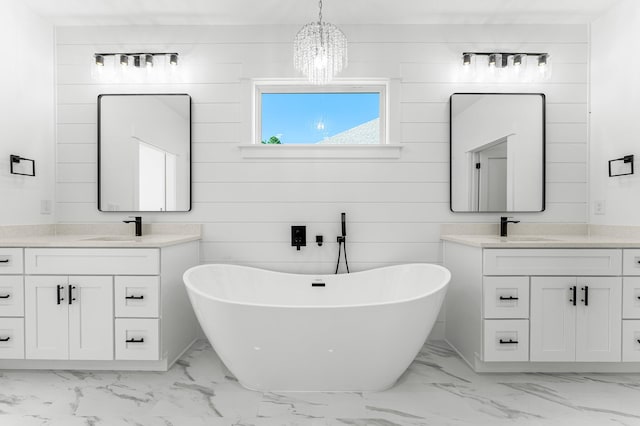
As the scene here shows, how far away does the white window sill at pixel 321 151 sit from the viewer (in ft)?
8.89

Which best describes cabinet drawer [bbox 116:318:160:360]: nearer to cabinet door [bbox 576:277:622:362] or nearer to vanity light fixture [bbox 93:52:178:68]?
vanity light fixture [bbox 93:52:178:68]

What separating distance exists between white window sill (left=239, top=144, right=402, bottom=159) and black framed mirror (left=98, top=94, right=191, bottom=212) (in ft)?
1.65

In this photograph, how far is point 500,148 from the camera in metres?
2.68

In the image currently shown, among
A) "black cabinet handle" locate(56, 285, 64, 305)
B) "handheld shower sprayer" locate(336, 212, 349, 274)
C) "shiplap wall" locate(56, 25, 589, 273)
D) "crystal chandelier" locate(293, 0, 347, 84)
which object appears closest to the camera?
"black cabinet handle" locate(56, 285, 64, 305)

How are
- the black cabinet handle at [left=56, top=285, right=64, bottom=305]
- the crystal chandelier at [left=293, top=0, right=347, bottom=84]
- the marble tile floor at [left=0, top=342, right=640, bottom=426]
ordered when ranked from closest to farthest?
the marble tile floor at [left=0, top=342, right=640, bottom=426] < the black cabinet handle at [left=56, top=285, right=64, bottom=305] < the crystal chandelier at [left=293, top=0, right=347, bottom=84]

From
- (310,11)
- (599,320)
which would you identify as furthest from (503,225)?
(310,11)

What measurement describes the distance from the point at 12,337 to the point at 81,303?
45cm

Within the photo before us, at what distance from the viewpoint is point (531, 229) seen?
2.70 metres

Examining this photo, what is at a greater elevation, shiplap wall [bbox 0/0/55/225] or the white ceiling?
the white ceiling

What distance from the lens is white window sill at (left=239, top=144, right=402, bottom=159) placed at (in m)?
2.71

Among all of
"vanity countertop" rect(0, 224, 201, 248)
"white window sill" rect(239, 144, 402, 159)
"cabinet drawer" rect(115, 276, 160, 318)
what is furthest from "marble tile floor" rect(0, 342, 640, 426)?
"white window sill" rect(239, 144, 402, 159)

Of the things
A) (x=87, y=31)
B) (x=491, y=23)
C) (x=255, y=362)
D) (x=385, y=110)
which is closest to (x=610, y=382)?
(x=255, y=362)

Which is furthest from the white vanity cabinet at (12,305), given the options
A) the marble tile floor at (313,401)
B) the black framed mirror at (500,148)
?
the black framed mirror at (500,148)

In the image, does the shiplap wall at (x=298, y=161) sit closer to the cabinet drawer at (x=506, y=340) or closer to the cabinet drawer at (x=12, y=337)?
the cabinet drawer at (x=506, y=340)
